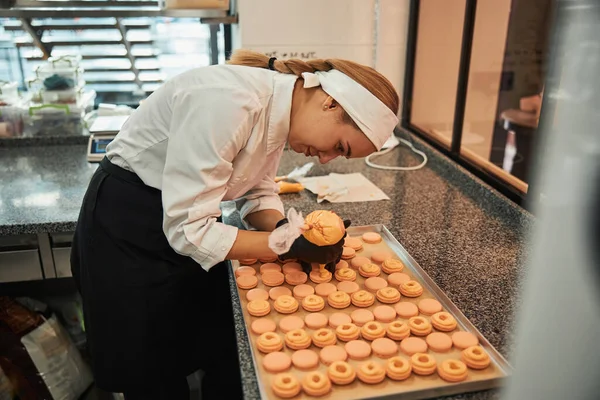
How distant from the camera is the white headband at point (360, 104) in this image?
114cm

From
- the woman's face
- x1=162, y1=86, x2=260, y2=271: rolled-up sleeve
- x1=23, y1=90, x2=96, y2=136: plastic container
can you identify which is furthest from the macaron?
x1=23, y1=90, x2=96, y2=136: plastic container

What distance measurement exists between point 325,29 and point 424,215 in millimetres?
962

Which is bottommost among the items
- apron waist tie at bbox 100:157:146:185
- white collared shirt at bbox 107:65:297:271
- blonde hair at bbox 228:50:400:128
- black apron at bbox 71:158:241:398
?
black apron at bbox 71:158:241:398

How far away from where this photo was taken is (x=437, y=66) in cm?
237

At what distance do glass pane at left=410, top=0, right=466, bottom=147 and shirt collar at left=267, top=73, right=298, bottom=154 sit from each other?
3.75 feet

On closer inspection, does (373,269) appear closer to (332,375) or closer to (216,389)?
(332,375)

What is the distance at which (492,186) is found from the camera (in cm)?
177

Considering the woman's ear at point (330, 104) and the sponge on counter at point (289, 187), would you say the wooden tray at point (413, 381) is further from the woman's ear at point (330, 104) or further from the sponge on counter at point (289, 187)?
the sponge on counter at point (289, 187)

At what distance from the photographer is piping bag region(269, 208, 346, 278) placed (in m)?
1.20

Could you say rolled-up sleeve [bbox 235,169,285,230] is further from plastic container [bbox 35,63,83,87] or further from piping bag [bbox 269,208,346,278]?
plastic container [bbox 35,63,83,87]

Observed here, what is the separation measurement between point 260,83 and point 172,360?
29.2 inches

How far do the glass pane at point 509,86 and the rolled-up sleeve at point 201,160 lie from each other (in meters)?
2.00

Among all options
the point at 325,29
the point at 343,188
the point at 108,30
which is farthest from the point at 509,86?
the point at 108,30

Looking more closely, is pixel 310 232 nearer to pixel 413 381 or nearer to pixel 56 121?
pixel 413 381
